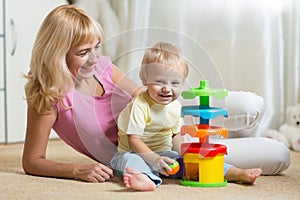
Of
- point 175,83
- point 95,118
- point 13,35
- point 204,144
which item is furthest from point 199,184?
point 13,35

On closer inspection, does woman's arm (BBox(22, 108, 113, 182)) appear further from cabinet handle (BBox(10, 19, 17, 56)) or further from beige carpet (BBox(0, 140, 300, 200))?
cabinet handle (BBox(10, 19, 17, 56))

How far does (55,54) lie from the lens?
163 cm

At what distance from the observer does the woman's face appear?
164cm

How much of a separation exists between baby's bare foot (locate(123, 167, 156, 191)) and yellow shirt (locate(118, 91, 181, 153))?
102 millimetres

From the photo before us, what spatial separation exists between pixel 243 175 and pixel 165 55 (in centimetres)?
35

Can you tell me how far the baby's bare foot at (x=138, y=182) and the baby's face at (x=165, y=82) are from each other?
0.18m

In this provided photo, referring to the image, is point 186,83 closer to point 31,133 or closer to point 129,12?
point 31,133

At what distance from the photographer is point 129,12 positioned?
9.62 ft

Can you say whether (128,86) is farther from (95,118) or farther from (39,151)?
(39,151)

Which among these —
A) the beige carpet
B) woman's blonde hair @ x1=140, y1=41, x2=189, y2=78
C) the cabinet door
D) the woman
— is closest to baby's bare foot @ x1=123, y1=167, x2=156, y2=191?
the beige carpet

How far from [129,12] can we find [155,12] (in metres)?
0.16

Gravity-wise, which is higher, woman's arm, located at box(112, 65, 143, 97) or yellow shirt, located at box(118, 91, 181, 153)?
woman's arm, located at box(112, 65, 143, 97)

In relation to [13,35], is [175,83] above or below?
below

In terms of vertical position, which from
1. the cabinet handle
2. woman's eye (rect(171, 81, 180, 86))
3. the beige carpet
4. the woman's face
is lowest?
the beige carpet
